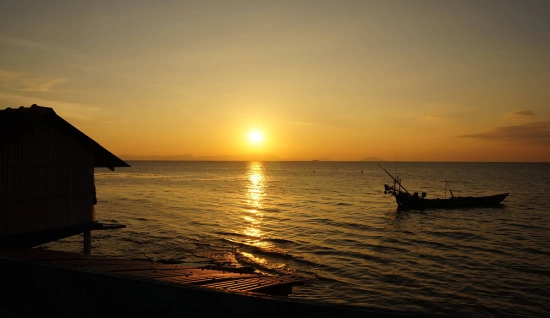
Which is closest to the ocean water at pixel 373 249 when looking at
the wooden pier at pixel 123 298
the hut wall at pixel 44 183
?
the wooden pier at pixel 123 298

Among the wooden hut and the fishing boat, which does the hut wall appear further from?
the fishing boat

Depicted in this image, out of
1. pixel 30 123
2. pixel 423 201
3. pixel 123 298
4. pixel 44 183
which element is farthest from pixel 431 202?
pixel 123 298

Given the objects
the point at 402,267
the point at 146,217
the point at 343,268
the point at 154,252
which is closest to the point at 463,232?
the point at 402,267

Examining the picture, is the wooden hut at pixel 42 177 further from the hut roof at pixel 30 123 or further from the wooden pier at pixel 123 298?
the wooden pier at pixel 123 298

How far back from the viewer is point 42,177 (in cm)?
1419

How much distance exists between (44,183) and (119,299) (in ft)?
37.9

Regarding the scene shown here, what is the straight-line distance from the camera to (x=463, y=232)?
114 ft

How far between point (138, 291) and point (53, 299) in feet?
5.89

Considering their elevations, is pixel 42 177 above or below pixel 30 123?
below

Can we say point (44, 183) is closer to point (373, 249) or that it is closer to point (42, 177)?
point (42, 177)

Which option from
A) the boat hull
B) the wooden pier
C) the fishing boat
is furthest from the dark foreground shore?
the boat hull

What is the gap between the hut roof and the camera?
42.0ft

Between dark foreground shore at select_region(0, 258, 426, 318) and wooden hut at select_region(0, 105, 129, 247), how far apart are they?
27.6 feet

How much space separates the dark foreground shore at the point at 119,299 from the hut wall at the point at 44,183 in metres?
8.41
